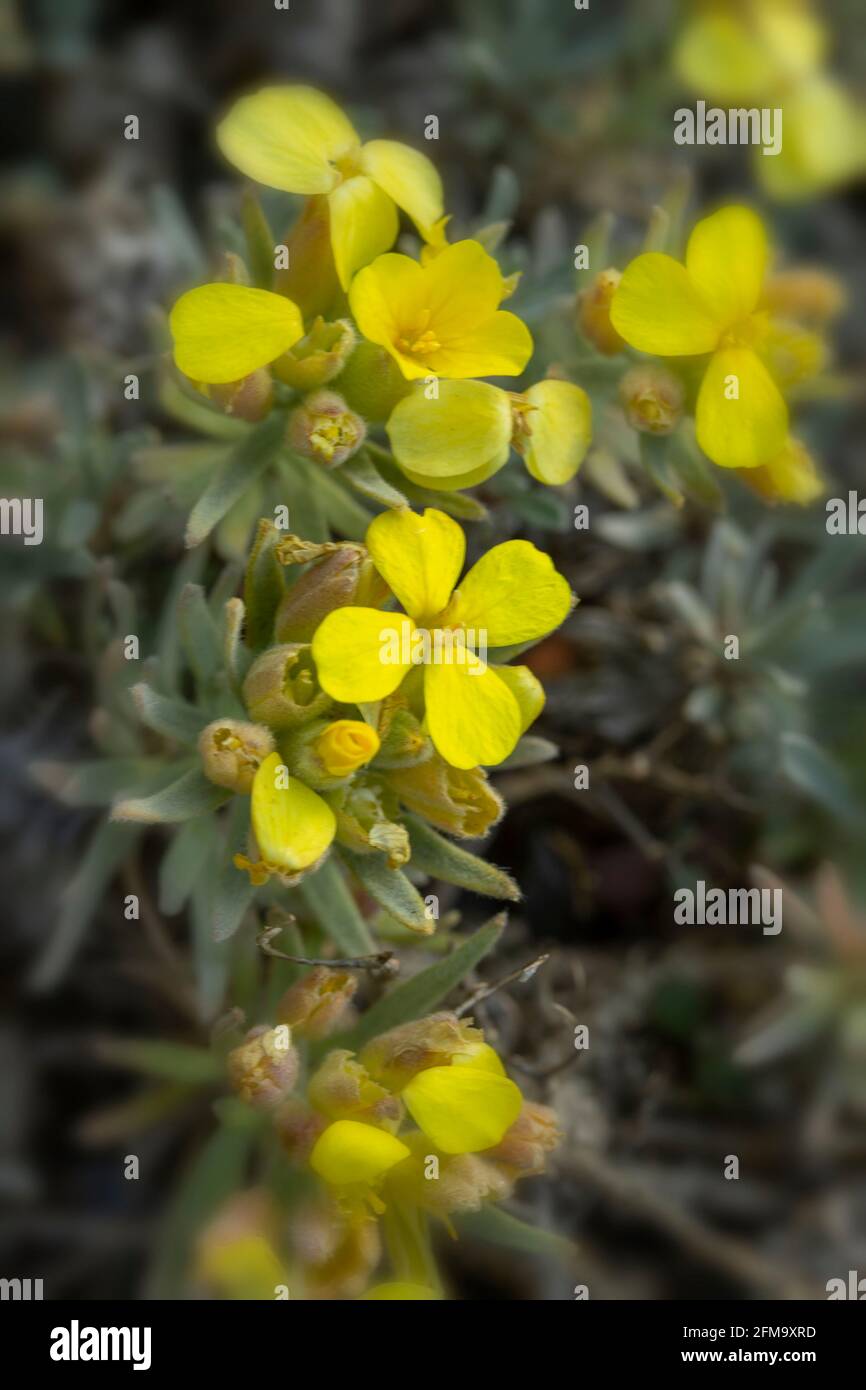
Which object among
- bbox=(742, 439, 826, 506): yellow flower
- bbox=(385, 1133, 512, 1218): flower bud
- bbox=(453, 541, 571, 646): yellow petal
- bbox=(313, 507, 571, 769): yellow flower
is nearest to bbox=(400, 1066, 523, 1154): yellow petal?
bbox=(385, 1133, 512, 1218): flower bud

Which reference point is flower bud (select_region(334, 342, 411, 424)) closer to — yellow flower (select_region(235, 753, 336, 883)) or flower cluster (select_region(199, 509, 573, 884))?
flower cluster (select_region(199, 509, 573, 884))

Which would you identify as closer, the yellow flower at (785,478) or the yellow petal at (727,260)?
the yellow petal at (727,260)

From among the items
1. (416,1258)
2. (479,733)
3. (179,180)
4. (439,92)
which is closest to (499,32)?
(439,92)

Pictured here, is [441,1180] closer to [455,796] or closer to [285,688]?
[455,796]

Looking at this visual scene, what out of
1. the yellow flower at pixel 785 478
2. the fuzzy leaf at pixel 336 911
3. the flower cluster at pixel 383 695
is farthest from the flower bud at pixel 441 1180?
the yellow flower at pixel 785 478

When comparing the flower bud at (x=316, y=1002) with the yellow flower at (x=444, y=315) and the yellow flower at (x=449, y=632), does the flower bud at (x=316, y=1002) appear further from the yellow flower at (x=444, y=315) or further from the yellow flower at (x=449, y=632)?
the yellow flower at (x=444, y=315)

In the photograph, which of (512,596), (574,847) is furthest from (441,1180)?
(574,847)
